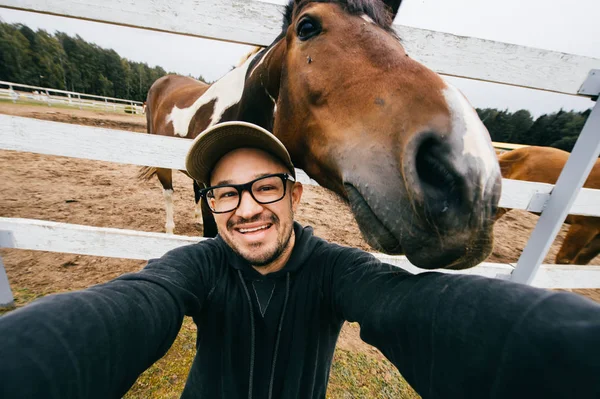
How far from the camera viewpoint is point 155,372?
6.25 feet

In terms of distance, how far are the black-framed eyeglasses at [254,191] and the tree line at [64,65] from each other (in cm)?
4118

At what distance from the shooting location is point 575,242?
423 cm

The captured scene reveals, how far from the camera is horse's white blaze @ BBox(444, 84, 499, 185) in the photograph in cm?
72

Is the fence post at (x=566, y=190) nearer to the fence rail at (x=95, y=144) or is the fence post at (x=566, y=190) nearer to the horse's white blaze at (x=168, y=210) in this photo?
the fence rail at (x=95, y=144)

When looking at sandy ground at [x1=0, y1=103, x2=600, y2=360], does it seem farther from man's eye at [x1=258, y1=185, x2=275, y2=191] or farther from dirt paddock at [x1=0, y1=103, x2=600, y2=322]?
man's eye at [x1=258, y1=185, x2=275, y2=191]

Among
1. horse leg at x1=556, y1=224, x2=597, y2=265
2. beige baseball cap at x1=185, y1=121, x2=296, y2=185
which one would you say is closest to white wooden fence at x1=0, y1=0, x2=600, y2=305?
beige baseball cap at x1=185, y1=121, x2=296, y2=185

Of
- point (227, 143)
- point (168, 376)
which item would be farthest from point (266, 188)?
point (168, 376)

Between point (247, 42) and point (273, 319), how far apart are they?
1.53 metres

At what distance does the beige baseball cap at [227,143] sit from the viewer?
3.84 feet

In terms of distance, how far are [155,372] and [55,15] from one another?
2.39m

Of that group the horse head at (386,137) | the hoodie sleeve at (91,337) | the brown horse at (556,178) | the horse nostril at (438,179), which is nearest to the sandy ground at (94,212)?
the brown horse at (556,178)

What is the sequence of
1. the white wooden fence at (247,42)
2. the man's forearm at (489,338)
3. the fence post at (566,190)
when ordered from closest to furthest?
the man's forearm at (489,338) < the white wooden fence at (247,42) < the fence post at (566,190)

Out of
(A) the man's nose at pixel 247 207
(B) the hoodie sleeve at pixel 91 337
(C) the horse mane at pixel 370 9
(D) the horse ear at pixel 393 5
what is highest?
(D) the horse ear at pixel 393 5

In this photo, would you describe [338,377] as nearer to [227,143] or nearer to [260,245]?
[260,245]
